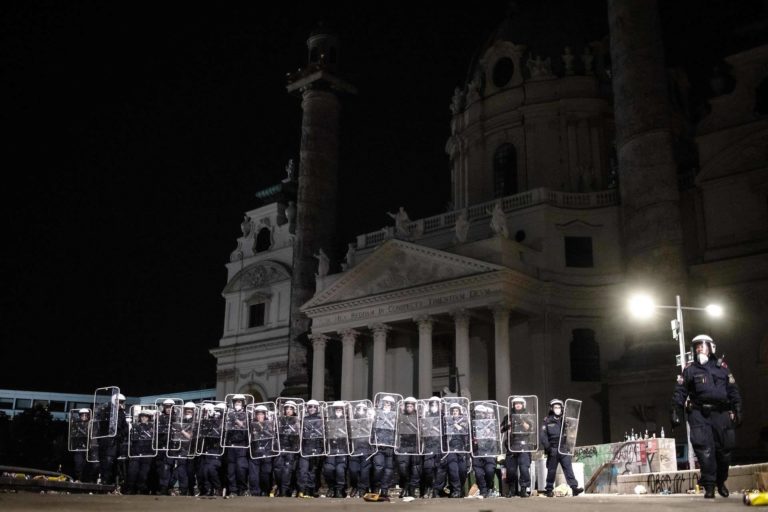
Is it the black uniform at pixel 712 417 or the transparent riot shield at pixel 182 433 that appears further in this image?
the transparent riot shield at pixel 182 433

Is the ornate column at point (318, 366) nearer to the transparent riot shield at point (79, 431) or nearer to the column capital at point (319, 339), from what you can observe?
the column capital at point (319, 339)

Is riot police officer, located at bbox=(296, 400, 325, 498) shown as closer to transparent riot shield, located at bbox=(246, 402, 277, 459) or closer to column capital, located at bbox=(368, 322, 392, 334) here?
transparent riot shield, located at bbox=(246, 402, 277, 459)

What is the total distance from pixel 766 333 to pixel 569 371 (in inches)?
345

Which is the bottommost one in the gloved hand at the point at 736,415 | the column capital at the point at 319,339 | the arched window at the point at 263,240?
the gloved hand at the point at 736,415

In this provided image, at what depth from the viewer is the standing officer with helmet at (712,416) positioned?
35.8 ft

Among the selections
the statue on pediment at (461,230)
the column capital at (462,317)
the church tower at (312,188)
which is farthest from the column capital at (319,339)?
the statue on pediment at (461,230)

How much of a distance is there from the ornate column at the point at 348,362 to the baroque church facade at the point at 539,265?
0.32 ft

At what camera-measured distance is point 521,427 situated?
51.3 feet

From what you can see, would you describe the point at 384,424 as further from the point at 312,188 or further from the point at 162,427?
the point at 312,188

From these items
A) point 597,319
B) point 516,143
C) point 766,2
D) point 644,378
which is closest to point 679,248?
point 644,378

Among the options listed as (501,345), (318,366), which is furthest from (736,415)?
(318,366)

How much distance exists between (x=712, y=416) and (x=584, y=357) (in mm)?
27373

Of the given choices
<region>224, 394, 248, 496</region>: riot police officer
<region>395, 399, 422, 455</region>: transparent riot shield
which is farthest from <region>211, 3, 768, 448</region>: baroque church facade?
<region>224, 394, 248, 496</region>: riot police officer

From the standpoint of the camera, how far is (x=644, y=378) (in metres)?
29.7
